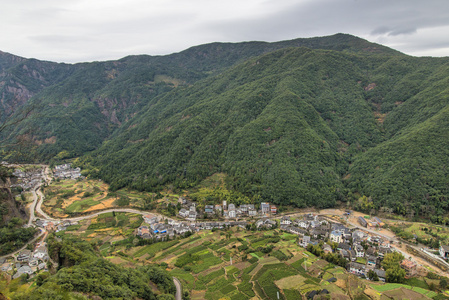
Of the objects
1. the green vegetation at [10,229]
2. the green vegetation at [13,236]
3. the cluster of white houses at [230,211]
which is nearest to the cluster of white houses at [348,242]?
the cluster of white houses at [230,211]

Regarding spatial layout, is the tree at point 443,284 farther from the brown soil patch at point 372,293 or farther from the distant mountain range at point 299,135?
the distant mountain range at point 299,135

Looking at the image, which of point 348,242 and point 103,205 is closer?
point 348,242

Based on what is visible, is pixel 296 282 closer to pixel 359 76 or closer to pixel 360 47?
pixel 359 76

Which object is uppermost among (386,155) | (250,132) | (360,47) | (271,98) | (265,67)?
(360,47)

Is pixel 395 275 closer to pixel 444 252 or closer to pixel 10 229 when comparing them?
pixel 444 252

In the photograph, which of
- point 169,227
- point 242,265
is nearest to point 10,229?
point 169,227

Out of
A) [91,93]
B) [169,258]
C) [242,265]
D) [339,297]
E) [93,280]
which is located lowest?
[169,258]

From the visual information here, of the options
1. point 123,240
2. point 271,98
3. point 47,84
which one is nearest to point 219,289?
point 123,240
